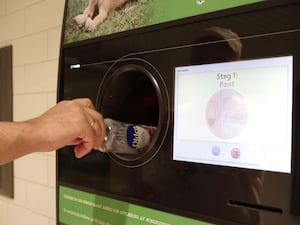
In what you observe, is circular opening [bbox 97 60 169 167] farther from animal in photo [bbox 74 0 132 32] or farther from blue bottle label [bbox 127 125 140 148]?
→ animal in photo [bbox 74 0 132 32]

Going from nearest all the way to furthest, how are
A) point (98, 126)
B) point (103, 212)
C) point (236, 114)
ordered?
point (236, 114), point (98, 126), point (103, 212)

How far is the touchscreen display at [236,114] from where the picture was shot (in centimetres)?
59

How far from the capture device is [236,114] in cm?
66

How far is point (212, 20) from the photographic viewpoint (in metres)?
0.69

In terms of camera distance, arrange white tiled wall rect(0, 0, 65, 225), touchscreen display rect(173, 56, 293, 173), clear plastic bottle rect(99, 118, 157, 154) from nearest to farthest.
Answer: touchscreen display rect(173, 56, 293, 173) → clear plastic bottle rect(99, 118, 157, 154) → white tiled wall rect(0, 0, 65, 225)

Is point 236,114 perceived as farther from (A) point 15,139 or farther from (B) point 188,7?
(A) point 15,139

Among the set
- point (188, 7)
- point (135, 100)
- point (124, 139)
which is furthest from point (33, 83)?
point (188, 7)

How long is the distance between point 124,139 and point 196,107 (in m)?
0.23

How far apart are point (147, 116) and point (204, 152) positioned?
37cm

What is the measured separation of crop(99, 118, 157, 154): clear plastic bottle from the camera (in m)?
0.84

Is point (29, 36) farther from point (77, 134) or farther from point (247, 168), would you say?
point (247, 168)

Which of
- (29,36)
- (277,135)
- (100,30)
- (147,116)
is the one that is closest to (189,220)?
(277,135)

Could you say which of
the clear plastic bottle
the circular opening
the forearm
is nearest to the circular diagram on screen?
the circular opening

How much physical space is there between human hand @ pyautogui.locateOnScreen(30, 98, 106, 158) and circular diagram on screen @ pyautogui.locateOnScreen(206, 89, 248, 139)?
269mm
